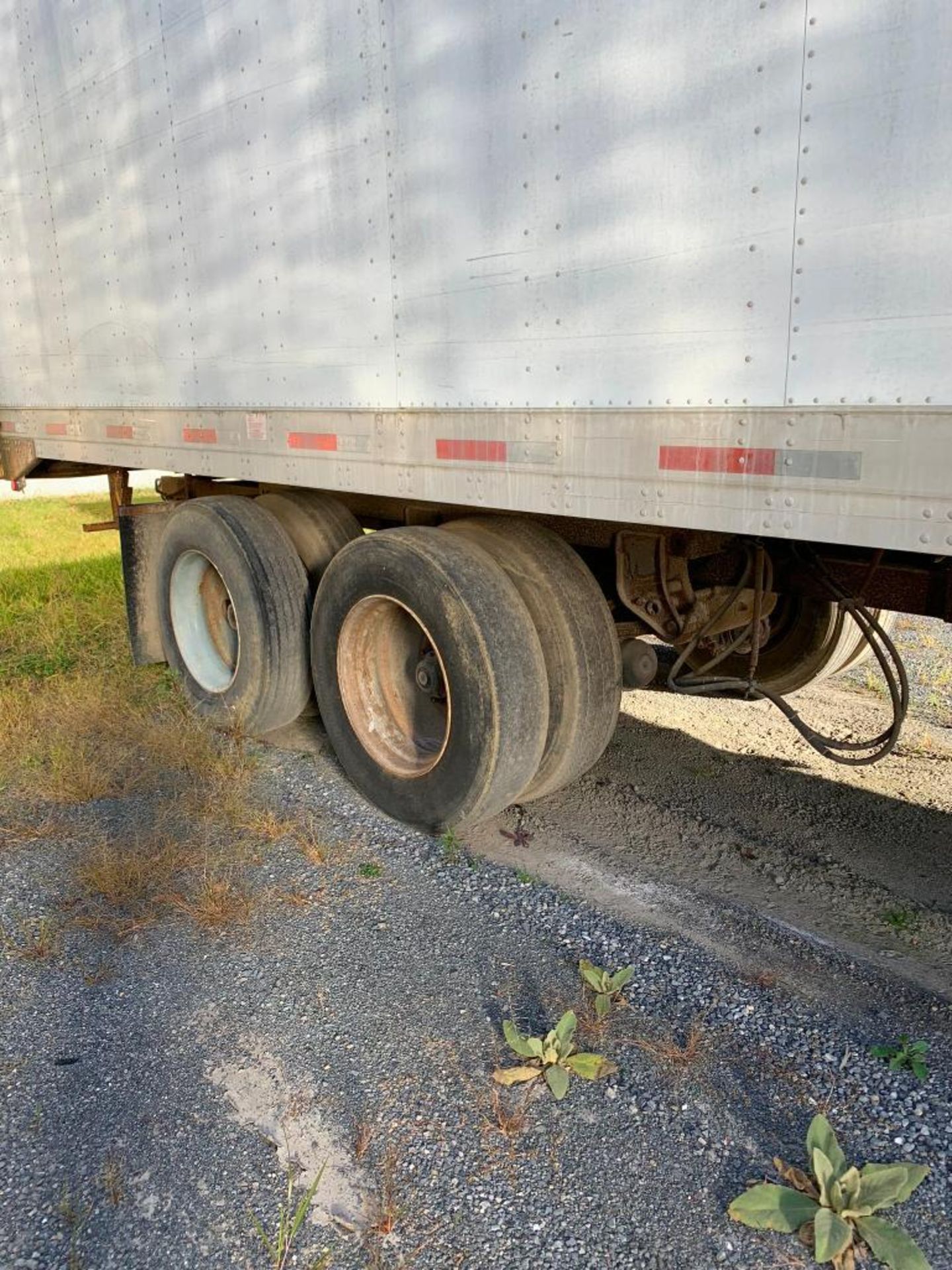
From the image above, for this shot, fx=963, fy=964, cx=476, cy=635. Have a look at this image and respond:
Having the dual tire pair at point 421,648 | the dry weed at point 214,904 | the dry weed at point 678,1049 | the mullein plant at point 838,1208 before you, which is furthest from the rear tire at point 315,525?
the mullein plant at point 838,1208

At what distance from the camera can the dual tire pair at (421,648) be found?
3500mm

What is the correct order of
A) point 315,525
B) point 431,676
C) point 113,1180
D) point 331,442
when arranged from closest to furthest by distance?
point 113,1180 < point 331,442 < point 431,676 < point 315,525

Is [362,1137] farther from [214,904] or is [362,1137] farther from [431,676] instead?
[431,676]

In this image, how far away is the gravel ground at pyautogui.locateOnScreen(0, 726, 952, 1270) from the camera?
6.79ft

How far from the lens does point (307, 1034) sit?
8.86 feet

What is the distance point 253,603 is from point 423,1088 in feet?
8.75

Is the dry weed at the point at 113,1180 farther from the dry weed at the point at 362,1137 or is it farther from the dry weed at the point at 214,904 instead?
the dry weed at the point at 214,904

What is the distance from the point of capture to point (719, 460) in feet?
8.06

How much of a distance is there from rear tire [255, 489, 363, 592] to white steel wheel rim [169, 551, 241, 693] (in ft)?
2.37

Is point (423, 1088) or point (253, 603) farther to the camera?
point (253, 603)

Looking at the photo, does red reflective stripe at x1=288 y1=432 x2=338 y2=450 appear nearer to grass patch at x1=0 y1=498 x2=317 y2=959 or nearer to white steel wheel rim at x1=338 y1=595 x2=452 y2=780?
white steel wheel rim at x1=338 y1=595 x2=452 y2=780

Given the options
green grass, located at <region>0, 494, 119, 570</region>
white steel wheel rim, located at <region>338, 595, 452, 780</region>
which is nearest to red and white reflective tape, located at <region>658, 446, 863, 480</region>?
white steel wheel rim, located at <region>338, 595, 452, 780</region>

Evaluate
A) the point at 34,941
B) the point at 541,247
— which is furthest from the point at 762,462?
the point at 34,941

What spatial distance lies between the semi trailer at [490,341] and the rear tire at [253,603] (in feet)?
0.07
